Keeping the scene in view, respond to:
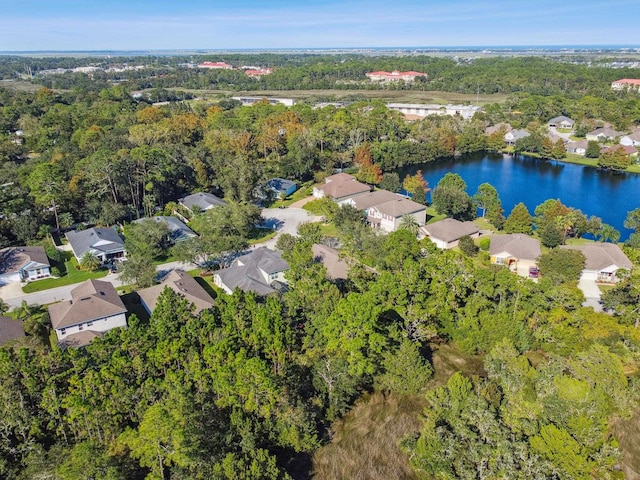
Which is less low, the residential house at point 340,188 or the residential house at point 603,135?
the residential house at point 603,135

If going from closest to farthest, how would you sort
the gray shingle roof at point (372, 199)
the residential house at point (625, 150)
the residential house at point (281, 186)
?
the gray shingle roof at point (372, 199) < the residential house at point (281, 186) < the residential house at point (625, 150)

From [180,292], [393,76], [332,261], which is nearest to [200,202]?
[332,261]

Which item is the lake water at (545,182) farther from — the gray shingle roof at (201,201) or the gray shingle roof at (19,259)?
the gray shingle roof at (19,259)

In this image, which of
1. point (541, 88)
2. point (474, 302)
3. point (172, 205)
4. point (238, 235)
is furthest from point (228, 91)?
point (474, 302)

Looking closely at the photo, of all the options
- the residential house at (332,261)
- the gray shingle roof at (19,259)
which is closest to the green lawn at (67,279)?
the gray shingle roof at (19,259)

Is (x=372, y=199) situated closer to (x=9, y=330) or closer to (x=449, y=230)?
(x=449, y=230)

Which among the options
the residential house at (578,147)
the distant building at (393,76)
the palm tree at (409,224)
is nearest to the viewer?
the palm tree at (409,224)
